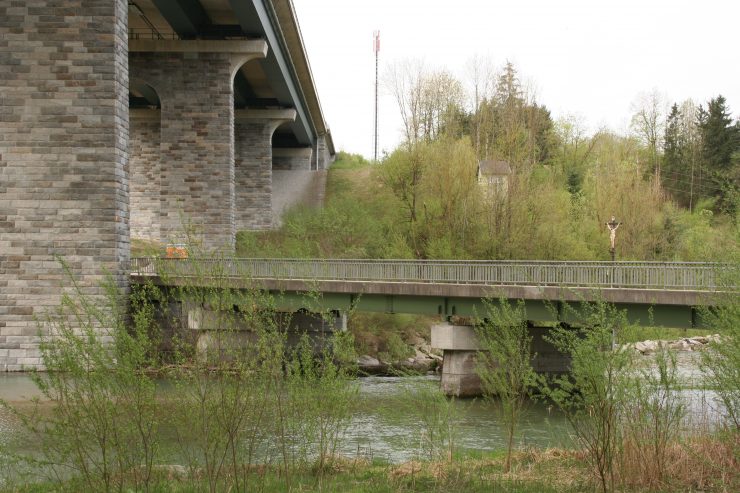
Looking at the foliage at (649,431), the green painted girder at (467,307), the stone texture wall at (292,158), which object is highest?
the stone texture wall at (292,158)

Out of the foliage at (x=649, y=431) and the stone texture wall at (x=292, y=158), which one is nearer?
the foliage at (x=649, y=431)

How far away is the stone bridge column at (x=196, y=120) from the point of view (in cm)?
3806

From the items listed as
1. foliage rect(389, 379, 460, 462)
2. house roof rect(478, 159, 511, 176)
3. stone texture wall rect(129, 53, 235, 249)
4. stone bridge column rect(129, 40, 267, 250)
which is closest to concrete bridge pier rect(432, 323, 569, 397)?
foliage rect(389, 379, 460, 462)

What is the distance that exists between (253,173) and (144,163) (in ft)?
28.0

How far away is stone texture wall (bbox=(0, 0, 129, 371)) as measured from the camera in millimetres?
24609

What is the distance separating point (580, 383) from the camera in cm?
1144

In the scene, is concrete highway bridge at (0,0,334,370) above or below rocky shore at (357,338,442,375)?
above

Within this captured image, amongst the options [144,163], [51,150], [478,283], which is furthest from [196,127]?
Answer: [478,283]

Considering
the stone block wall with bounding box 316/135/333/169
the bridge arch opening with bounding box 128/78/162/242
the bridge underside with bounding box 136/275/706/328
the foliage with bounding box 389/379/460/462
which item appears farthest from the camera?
the stone block wall with bounding box 316/135/333/169

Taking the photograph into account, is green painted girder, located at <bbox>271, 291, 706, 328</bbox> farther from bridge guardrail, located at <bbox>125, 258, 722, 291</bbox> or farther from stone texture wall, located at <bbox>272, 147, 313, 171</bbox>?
stone texture wall, located at <bbox>272, 147, 313, 171</bbox>

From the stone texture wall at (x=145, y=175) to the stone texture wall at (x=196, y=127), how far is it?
349 cm

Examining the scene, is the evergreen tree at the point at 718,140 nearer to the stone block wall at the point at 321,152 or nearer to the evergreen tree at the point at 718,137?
the evergreen tree at the point at 718,137

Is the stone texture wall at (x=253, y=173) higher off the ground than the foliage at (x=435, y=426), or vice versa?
the stone texture wall at (x=253, y=173)

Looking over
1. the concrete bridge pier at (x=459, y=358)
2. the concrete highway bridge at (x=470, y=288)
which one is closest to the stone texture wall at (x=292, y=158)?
the concrete highway bridge at (x=470, y=288)
